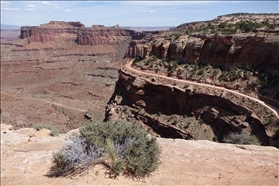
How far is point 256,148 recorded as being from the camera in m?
13.5

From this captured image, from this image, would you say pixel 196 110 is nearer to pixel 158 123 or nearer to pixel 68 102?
pixel 158 123

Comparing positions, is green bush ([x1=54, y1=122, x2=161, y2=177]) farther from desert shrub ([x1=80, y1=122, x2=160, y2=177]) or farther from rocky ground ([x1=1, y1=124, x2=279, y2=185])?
rocky ground ([x1=1, y1=124, x2=279, y2=185])

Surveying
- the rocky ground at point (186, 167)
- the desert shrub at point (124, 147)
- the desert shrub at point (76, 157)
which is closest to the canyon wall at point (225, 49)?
the rocky ground at point (186, 167)

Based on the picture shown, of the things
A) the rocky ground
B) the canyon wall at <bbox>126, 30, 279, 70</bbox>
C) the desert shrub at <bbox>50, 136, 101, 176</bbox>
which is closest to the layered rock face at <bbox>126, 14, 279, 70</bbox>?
the canyon wall at <bbox>126, 30, 279, 70</bbox>

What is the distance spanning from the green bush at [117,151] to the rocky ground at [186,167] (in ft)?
1.45

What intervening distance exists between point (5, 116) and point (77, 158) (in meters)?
52.6

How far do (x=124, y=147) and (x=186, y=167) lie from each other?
305 cm

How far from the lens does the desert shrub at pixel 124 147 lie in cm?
995

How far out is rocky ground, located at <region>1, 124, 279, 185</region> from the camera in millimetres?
9680

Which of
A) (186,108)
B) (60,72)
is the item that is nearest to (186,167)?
(186,108)

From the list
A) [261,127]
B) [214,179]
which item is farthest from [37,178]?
[261,127]

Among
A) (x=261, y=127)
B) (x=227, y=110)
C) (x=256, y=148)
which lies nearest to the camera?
(x=256, y=148)

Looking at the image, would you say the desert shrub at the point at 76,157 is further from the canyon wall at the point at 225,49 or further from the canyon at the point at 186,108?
the canyon wall at the point at 225,49

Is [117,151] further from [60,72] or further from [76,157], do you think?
[60,72]
